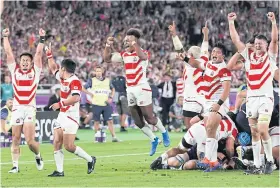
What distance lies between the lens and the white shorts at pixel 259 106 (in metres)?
16.8


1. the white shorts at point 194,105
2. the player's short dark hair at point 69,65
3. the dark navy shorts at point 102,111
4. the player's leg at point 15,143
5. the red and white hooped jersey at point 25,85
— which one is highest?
the player's short dark hair at point 69,65

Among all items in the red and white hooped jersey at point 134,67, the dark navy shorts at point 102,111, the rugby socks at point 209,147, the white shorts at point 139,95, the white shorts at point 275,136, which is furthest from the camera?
the dark navy shorts at point 102,111

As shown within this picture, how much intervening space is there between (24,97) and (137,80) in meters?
3.00

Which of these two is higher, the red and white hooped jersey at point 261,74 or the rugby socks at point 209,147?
the red and white hooped jersey at point 261,74

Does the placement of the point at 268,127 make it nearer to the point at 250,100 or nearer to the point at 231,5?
the point at 250,100

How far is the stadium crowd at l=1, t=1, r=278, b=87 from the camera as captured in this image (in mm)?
42788

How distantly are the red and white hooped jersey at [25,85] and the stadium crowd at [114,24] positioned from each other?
21.3 metres

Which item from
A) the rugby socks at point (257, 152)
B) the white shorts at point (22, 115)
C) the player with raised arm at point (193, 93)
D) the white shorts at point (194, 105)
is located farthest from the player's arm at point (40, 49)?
the rugby socks at point (257, 152)

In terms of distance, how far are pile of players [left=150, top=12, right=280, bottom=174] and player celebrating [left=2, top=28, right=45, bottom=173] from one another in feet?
8.27

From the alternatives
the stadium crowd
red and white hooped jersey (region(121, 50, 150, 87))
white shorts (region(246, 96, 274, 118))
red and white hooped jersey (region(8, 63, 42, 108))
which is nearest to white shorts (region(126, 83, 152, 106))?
red and white hooped jersey (region(121, 50, 150, 87))

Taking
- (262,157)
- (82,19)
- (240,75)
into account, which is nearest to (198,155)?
(262,157)

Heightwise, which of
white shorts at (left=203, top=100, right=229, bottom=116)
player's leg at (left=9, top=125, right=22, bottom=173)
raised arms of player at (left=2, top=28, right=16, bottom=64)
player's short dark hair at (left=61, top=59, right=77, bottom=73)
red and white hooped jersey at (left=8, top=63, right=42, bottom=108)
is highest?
raised arms of player at (left=2, top=28, right=16, bottom=64)

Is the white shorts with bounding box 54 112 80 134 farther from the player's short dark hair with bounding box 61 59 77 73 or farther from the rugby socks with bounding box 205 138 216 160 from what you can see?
the rugby socks with bounding box 205 138 216 160

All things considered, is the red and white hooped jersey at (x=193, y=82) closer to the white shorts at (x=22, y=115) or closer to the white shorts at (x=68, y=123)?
the white shorts at (x=22, y=115)
